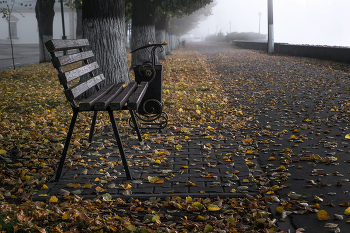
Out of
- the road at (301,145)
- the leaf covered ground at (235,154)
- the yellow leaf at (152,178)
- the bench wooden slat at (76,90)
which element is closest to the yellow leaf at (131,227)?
the leaf covered ground at (235,154)

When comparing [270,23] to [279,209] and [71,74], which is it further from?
[279,209]

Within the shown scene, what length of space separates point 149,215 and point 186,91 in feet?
21.4

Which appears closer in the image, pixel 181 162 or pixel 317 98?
pixel 181 162

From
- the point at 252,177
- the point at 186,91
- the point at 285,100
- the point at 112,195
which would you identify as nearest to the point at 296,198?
the point at 252,177

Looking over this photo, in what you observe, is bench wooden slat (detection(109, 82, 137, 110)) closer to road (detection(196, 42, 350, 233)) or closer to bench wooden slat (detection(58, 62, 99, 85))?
bench wooden slat (detection(58, 62, 99, 85))

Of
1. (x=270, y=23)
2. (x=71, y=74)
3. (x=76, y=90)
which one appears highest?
(x=270, y=23)

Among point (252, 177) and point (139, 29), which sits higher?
point (139, 29)

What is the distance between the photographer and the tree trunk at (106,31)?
7.45m

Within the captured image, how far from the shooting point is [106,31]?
295 inches

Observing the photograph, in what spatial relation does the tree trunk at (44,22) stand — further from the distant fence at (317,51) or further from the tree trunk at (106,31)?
the distant fence at (317,51)

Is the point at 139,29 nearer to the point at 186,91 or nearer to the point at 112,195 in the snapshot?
the point at 186,91

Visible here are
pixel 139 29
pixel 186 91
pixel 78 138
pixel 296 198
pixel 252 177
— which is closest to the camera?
pixel 296 198

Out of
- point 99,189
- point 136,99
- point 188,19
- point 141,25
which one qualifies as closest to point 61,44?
point 136,99

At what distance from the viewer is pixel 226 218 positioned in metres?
2.76
